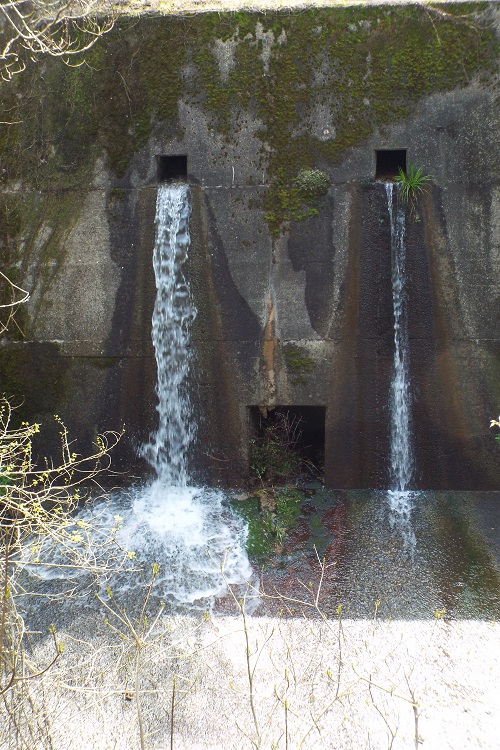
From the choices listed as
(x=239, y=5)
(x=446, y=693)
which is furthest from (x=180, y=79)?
(x=446, y=693)

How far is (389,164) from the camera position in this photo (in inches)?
273

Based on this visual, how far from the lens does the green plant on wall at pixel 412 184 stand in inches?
253

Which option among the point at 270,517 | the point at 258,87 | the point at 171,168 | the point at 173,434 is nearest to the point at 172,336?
the point at 173,434

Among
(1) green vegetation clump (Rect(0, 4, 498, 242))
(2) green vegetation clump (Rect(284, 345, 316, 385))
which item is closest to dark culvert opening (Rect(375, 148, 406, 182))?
(1) green vegetation clump (Rect(0, 4, 498, 242))

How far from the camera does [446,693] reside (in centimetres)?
403

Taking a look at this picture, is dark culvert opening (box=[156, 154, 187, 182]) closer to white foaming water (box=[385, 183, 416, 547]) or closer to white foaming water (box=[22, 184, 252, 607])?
white foaming water (box=[22, 184, 252, 607])

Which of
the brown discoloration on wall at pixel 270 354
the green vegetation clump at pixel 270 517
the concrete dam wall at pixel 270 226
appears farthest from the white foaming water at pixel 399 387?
the brown discoloration on wall at pixel 270 354

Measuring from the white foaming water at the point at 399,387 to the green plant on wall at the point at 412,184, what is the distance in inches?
3.8

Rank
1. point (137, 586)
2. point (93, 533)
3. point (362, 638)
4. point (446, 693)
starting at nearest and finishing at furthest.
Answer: point (446, 693) < point (362, 638) < point (137, 586) < point (93, 533)

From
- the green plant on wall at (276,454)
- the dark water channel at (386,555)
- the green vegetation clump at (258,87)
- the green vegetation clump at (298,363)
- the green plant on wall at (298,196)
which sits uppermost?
the green vegetation clump at (258,87)

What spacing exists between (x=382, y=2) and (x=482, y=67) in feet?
3.67

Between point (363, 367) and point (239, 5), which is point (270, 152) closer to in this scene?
point (239, 5)

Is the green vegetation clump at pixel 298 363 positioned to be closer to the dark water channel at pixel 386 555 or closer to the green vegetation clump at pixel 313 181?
the dark water channel at pixel 386 555

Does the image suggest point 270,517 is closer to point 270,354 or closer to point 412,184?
point 270,354
